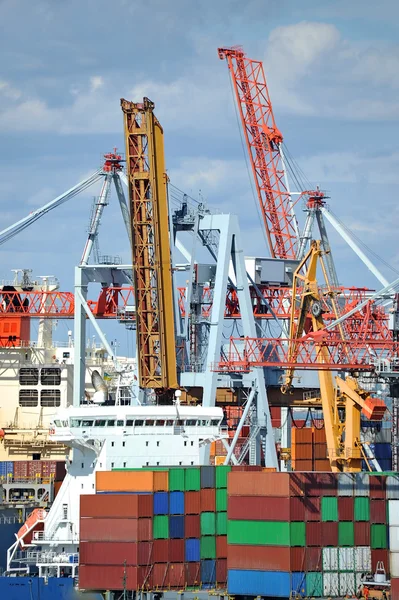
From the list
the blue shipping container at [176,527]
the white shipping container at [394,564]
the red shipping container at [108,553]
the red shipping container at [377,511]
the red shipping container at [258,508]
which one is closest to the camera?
the white shipping container at [394,564]

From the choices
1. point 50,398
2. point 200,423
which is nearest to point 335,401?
point 200,423

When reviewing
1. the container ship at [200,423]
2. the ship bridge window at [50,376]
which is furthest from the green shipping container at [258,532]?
the ship bridge window at [50,376]

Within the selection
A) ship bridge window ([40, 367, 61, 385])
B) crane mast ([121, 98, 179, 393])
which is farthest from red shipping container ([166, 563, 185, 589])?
ship bridge window ([40, 367, 61, 385])

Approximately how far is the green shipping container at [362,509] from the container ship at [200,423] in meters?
0.05

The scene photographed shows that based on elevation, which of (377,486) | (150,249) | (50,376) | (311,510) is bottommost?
(311,510)

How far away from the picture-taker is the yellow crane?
192 feet

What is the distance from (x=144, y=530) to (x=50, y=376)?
32753 millimetres

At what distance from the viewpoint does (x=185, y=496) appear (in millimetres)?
49188

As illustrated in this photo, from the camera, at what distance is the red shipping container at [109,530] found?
47.8 m

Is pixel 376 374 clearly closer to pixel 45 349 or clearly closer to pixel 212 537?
pixel 212 537

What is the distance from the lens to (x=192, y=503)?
4922 centimetres

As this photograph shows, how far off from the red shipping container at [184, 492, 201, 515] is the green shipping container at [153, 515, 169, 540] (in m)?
1.01

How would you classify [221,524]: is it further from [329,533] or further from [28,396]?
[28,396]

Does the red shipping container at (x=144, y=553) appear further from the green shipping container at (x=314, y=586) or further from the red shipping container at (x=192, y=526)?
the green shipping container at (x=314, y=586)
